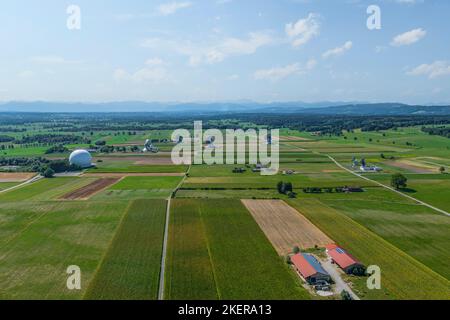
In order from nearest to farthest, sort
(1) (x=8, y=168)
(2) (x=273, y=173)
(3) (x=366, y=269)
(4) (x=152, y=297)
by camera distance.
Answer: (4) (x=152, y=297), (3) (x=366, y=269), (2) (x=273, y=173), (1) (x=8, y=168)

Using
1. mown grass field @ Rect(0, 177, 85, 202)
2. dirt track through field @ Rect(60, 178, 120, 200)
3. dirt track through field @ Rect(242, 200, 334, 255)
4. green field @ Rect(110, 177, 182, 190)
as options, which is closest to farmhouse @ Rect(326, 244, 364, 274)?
dirt track through field @ Rect(242, 200, 334, 255)

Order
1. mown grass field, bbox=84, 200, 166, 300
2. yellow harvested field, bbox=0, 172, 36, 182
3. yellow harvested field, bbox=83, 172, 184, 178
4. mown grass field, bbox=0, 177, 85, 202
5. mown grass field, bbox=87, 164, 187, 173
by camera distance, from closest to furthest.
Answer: mown grass field, bbox=84, 200, 166, 300 < mown grass field, bbox=0, 177, 85, 202 < yellow harvested field, bbox=0, 172, 36, 182 < yellow harvested field, bbox=83, 172, 184, 178 < mown grass field, bbox=87, 164, 187, 173

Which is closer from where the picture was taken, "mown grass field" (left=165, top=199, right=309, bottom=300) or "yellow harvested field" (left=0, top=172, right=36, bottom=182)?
"mown grass field" (left=165, top=199, right=309, bottom=300)

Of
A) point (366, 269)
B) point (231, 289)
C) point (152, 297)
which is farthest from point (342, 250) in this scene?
point (152, 297)

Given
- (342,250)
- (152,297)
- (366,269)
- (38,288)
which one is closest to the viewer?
(152,297)

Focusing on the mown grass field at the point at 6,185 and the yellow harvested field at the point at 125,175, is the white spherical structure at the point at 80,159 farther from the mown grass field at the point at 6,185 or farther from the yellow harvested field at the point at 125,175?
the mown grass field at the point at 6,185

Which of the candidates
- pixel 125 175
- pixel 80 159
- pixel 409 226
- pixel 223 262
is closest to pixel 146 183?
pixel 125 175

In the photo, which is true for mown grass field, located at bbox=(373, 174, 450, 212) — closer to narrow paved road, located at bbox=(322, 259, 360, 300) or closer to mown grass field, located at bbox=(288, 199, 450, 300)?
mown grass field, located at bbox=(288, 199, 450, 300)
